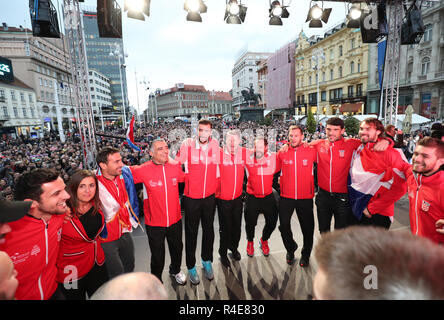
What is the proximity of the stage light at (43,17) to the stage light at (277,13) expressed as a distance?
238 inches

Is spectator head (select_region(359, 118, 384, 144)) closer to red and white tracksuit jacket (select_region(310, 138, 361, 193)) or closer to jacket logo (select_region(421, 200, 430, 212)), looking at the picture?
red and white tracksuit jacket (select_region(310, 138, 361, 193))

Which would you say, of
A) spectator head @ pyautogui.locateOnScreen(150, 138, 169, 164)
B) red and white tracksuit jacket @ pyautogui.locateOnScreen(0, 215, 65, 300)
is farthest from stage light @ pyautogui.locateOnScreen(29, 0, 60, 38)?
red and white tracksuit jacket @ pyautogui.locateOnScreen(0, 215, 65, 300)

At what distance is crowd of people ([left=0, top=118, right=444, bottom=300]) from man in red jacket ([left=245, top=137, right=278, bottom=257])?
2 centimetres

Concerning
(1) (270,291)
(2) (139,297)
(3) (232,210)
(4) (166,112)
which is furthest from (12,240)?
(4) (166,112)

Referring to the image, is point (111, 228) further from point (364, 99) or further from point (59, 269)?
point (364, 99)

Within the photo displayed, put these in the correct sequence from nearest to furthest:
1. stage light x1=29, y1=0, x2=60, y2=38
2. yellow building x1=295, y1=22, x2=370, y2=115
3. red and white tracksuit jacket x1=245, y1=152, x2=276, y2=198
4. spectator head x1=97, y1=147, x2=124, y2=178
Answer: spectator head x1=97, y1=147, x2=124, y2=178, red and white tracksuit jacket x1=245, y1=152, x2=276, y2=198, stage light x1=29, y1=0, x2=60, y2=38, yellow building x1=295, y1=22, x2=370, y2=115

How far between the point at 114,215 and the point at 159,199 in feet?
1.91

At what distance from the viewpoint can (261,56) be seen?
85.7 meters

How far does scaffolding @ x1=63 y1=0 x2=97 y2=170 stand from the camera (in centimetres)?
528

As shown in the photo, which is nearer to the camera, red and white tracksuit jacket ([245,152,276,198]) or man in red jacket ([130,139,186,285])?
man in red jacket ([130,139,186,285])

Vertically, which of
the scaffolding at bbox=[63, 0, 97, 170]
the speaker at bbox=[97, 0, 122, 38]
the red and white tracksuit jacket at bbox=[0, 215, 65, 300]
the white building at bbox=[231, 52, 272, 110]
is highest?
the white building at bbox=[231, 52, 272, 110]

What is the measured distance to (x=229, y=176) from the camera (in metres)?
3.41

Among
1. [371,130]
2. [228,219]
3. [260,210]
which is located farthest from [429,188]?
[228,219]

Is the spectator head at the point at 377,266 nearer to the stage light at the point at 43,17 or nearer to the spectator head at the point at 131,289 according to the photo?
the spectator head at the point at 131,289
